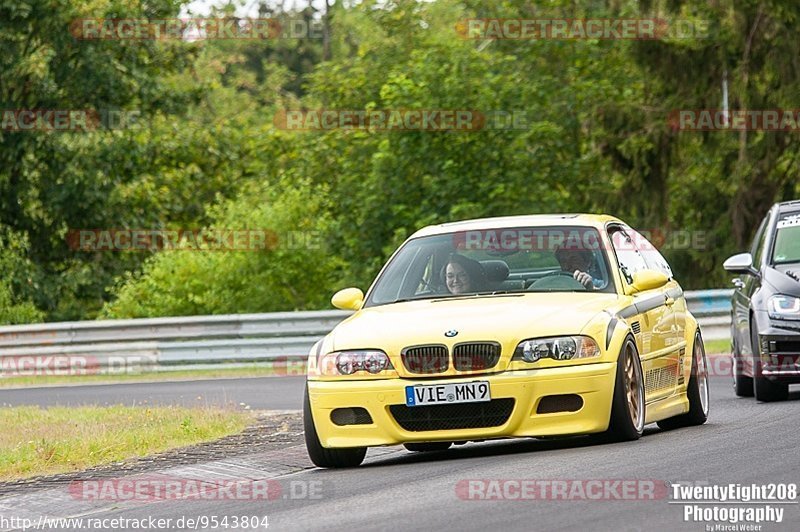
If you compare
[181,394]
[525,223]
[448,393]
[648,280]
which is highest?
[525,223]

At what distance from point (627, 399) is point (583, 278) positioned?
4.13 feet

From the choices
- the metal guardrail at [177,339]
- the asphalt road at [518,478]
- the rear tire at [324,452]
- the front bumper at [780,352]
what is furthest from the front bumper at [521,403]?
the metal guardrail at [177,339]

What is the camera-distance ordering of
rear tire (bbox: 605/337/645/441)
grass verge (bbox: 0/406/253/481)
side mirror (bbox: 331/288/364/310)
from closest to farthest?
rear tire (bbox: 605/337/645/441)
side mirror (bbox: 331/288/364/310)
grass verge (bbox: 0/406/253/481)

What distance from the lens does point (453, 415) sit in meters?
9.88

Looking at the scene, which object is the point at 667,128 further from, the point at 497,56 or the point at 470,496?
the point at 470,496

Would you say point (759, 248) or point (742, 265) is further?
point (759, 248)

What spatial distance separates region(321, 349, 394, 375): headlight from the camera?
10.0 m

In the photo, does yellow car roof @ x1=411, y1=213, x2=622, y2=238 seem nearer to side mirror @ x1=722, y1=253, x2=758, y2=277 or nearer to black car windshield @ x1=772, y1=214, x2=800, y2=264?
side mirror @ x1=722, y1=253, x2=758, y2=277

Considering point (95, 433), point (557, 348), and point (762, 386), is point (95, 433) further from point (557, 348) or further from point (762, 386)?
point (762, 386)

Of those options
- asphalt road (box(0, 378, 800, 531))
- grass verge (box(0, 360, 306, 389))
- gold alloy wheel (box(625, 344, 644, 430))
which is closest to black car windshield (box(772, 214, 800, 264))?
asphalt road (box(0, 378, 800, 531))

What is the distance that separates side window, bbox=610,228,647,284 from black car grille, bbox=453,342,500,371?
5.68 feet

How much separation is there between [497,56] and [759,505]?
107 ft

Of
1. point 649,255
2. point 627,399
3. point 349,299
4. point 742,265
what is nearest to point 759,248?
point 742,265

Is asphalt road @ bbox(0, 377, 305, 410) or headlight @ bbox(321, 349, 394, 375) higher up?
headlight @ bbox(321, 349, 394, 375)
